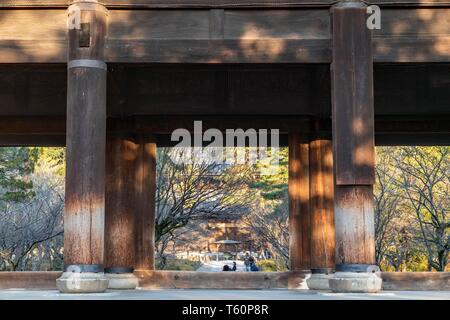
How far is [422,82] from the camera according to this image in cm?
1319

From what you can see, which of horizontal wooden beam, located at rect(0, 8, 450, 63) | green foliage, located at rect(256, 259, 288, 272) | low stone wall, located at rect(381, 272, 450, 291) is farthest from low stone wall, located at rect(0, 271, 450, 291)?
green foliage, located at rect(256, 259, 288, 272)

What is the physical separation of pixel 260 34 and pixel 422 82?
462cm

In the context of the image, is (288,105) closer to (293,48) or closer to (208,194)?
(293,48)

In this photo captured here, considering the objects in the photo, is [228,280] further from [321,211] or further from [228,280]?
[321,211]

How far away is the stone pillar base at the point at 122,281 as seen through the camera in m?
12.3

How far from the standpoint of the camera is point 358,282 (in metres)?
9.23

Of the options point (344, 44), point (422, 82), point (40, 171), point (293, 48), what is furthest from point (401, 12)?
point (40, 171)

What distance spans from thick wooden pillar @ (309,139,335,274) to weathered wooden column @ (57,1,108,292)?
4845 mm

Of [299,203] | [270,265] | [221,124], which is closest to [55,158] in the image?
[270,265]

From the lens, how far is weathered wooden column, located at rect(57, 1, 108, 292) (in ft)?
31.0

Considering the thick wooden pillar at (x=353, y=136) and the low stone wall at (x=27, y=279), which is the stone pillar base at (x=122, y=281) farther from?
the thick wooden pillar at (x=353, y=136)

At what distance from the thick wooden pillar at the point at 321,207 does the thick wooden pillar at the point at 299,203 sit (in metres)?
0.19

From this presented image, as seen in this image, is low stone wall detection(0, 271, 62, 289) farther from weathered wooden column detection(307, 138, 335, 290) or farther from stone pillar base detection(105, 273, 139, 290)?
weathered wooden column detection(307, 138, 335, 290)

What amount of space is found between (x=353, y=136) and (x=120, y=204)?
5235 millimetres
